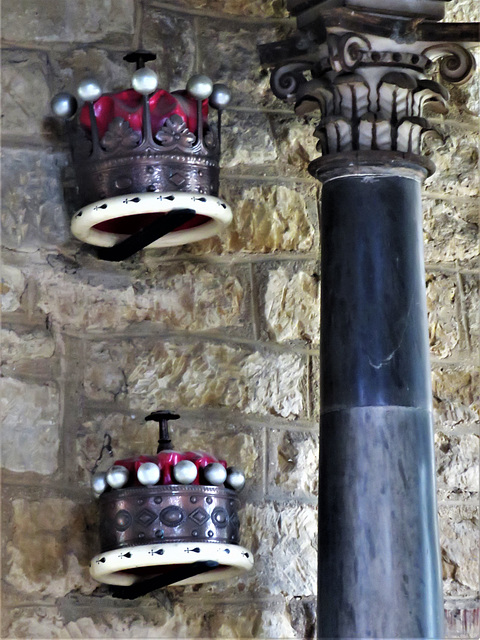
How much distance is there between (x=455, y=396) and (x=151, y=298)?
2.34ft

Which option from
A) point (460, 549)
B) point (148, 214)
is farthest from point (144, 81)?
point (460, 549)

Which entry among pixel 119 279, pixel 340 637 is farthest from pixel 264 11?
pixel 340 637

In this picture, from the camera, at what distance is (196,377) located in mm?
2445

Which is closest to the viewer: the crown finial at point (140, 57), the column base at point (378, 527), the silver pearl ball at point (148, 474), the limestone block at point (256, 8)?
the column base at point (378, 527)

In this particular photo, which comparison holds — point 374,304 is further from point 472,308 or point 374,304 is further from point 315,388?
point 472,308

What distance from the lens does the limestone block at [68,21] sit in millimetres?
2508

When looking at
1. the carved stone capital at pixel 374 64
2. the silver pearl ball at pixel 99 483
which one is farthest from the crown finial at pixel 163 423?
the carved stone capital at pixel 374 64

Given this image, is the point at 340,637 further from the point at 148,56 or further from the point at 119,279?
the point at 148,56

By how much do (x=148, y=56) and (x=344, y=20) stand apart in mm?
408

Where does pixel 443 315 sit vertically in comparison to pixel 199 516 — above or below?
above

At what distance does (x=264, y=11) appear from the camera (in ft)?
8.69

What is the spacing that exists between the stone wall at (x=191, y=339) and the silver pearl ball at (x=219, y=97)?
175mm

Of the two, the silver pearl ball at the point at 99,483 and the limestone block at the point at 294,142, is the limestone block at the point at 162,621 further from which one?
the limestone block at the point at 294,142

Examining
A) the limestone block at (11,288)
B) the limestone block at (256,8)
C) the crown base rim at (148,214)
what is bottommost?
the limestone block at (11,288)
